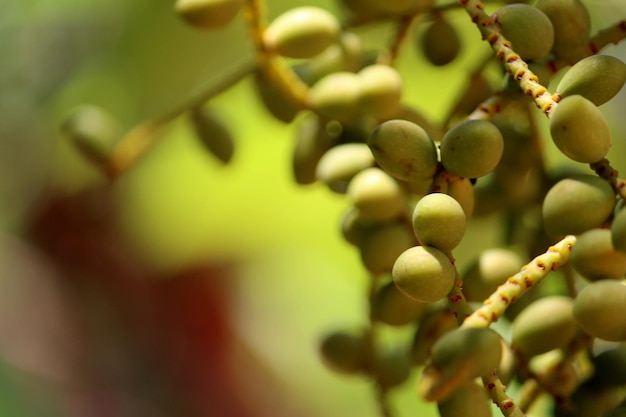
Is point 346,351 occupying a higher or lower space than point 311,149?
lower

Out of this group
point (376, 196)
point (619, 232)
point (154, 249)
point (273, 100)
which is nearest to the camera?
point (619, 232)

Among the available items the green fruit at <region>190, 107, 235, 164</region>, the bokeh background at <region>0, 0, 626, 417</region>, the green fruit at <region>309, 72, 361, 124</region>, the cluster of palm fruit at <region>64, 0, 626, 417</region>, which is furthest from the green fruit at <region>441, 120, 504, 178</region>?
the bokeh background at <region>0, 0, 626, 417</region>

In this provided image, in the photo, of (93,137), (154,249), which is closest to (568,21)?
(93,137)

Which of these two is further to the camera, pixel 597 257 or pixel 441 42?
pixel 441 42

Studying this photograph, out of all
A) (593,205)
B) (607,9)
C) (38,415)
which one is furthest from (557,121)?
(38,415)

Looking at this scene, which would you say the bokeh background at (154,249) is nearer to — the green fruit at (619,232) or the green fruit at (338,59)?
the green fruit at (338,59)

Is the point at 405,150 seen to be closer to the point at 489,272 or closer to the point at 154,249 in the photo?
the point at 489,272

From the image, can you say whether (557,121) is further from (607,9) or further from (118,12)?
(118,12)
